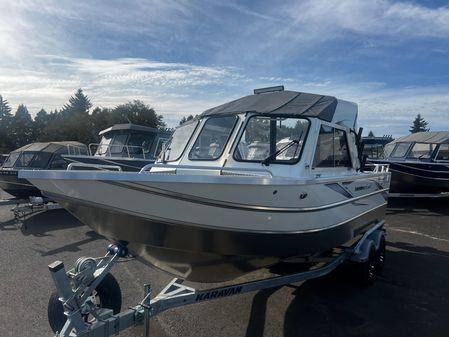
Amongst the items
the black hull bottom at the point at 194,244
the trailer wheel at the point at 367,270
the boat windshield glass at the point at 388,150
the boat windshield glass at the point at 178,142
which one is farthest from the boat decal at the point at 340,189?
the boat windshield glass at the point at 388,150

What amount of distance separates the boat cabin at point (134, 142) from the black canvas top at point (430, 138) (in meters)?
8.27

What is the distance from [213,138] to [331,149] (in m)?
1.48

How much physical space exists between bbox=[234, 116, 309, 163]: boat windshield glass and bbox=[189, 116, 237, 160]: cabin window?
8.7 inches

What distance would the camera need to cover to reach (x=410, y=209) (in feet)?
40.9

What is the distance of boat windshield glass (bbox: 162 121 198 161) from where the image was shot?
17.4ft

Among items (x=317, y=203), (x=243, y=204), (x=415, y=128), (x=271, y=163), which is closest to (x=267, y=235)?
(x=243, y=204)

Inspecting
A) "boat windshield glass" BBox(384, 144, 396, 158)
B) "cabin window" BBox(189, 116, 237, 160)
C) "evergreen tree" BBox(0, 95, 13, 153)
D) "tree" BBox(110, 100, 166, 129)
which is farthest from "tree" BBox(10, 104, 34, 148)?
"cabin window" BBox(189, 116, 237, 160)

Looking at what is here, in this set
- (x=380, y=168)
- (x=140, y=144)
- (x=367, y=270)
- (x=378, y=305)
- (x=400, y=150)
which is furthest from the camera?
(x=400, y=150)

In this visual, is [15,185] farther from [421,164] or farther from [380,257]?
[421,164]

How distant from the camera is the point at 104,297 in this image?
3.77 m

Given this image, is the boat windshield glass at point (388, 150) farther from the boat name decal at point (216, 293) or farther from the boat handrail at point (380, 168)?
the boat name decal at point (216, 293)

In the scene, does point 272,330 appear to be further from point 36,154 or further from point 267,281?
point 36,154

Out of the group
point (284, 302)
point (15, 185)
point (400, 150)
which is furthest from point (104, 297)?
point (400, 150)

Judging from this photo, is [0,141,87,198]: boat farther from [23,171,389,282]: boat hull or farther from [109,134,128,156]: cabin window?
[23,171,389,282]: boat hull
